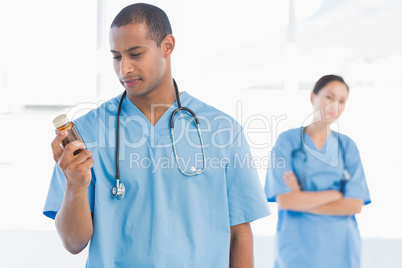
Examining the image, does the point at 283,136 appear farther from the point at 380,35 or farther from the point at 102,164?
the point at 380,35

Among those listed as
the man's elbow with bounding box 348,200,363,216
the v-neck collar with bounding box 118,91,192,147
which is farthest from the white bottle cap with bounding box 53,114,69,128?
the man's elbow with bounding box 348,200,363,216

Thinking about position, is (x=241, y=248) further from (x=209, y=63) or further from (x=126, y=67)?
(x=209, y=63)

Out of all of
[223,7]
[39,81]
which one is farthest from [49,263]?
[223,7]

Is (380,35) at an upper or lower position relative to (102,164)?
upper

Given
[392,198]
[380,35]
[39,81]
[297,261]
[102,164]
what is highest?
[380,35]

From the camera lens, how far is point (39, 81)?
2.63m

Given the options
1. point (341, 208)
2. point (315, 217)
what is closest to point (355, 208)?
point (341, 208)

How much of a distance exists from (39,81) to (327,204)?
194 cm

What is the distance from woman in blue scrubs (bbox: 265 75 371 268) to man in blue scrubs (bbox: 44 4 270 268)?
25.5 inches

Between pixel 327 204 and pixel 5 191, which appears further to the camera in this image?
pixel 5 191

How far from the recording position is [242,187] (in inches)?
37.5

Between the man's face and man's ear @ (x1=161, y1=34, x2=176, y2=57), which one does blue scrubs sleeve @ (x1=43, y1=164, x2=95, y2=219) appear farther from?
man's ear @ (x1=161, y1=34, x2=176, y2=57)

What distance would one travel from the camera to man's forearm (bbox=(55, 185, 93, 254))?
0.76 m

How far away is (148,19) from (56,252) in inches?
80.6
